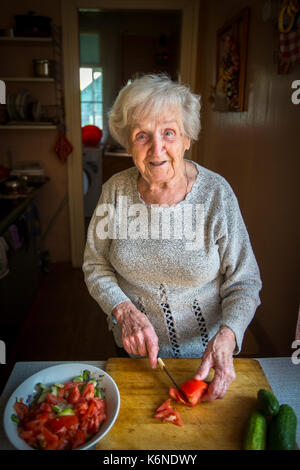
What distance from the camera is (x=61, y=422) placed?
0.82 metres

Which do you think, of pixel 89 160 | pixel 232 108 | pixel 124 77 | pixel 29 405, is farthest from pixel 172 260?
pixel 124 77

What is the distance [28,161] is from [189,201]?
265cm

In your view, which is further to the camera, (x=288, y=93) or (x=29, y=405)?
(x=288, y=93)

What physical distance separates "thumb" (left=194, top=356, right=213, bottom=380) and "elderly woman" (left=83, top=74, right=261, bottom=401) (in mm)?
69

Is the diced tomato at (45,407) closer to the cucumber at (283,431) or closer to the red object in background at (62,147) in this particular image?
the cucumber at (283,431)

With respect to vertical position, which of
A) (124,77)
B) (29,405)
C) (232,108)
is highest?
(124,77)

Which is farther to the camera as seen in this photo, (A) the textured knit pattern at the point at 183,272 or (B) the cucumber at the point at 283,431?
(A) the textured knit pattern at the point at 183,272

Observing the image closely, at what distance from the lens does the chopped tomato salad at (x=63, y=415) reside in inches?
31.1

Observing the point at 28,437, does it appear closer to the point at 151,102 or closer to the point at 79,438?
the point at 79,438

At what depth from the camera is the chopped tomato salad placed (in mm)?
791

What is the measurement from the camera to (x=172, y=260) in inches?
44.5

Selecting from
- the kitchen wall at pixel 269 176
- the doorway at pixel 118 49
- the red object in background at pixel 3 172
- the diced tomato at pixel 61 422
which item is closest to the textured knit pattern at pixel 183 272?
the diced tomato at pixel 61 422

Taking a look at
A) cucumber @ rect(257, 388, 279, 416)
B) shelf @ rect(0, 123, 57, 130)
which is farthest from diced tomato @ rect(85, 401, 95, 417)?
shelf @ rect(0, 123, 57, 130)

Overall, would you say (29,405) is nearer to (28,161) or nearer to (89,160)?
(28,161)
